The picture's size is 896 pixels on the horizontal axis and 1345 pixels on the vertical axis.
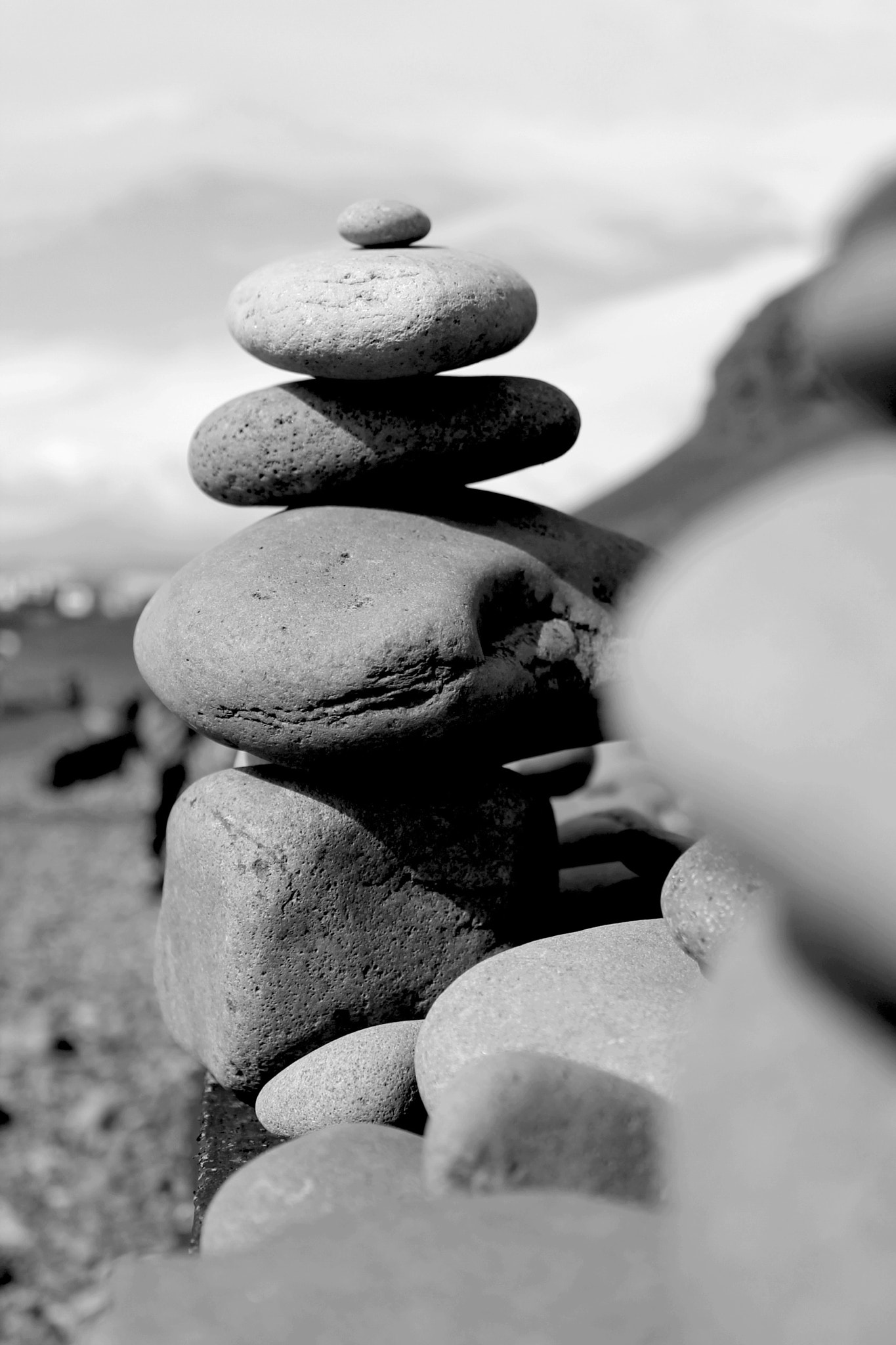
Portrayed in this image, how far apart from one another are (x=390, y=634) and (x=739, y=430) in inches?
1490

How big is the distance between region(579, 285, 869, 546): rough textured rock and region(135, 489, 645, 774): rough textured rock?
98.0 ft

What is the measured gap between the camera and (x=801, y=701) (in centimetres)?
152

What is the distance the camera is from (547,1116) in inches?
86.8

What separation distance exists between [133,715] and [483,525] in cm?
1167

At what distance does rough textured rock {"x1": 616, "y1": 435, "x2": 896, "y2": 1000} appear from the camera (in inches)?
57.9

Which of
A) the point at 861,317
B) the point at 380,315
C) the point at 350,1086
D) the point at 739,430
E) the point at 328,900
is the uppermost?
the point at 861,317

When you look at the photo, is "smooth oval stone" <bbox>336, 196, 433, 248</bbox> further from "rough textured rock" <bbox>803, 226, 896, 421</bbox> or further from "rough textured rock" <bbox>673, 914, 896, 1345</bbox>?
"rough textured rock" <bbox>673, 914, 896, 1345</bbox>

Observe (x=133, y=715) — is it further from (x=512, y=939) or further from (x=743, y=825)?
(x=743, y=825)

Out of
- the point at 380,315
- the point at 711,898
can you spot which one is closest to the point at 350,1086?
the point at 711,898

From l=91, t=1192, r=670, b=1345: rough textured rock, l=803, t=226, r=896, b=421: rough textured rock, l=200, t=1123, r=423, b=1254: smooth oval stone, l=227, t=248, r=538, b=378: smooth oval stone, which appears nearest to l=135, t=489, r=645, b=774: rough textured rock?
l=227, t=248, r=538, b=378: smooth oval stone

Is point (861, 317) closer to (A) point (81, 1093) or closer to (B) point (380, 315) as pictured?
(B) point (380, 315)

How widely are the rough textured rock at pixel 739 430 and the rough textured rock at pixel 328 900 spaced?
30075 mm

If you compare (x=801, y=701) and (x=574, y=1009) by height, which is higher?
(x=801, y=701)

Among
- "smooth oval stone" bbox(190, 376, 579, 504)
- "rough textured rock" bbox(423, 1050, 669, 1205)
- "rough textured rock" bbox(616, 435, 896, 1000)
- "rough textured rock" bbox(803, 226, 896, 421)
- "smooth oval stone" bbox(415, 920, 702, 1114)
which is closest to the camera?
"rough textured rock" bbox(616, 435, 896, 1000)
